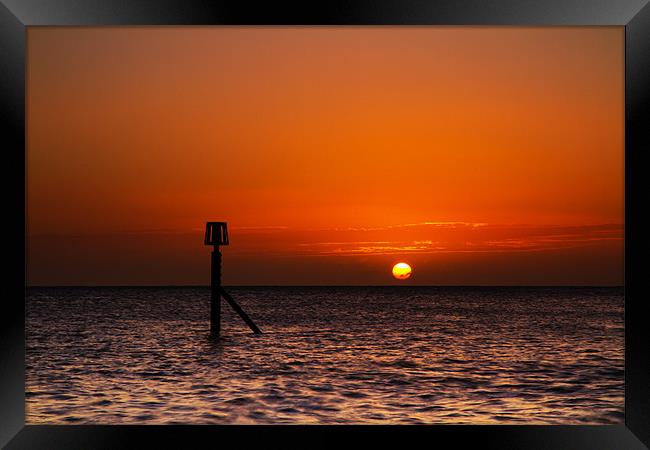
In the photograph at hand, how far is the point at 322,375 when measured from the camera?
11.9m

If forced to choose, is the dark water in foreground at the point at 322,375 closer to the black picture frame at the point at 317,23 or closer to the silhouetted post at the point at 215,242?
the silhouetted post at the point at 215,242

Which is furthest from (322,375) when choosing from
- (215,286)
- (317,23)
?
(317,23)

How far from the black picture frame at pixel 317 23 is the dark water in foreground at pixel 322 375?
4388 millimetres

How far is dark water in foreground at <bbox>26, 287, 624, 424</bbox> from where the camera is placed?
8430 mm

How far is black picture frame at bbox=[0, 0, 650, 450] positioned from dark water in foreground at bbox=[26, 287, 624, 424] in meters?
4.39

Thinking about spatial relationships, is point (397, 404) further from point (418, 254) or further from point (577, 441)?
point (418, 254)

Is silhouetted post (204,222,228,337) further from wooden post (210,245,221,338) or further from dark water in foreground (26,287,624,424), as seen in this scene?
dark water in foreground (26,287,624,424)

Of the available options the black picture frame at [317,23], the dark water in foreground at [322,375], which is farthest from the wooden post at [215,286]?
the black picture frame at [317,23]

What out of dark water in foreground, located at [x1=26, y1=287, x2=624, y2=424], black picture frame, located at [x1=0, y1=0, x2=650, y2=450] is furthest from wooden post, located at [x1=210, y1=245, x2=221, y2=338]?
black picture frame, located at [x1=0, y1=0, x2=650, y2=450]

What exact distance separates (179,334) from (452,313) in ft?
57.3

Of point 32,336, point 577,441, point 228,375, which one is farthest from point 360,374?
point 32,336

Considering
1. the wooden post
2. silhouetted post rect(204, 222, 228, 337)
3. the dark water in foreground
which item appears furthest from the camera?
the wooden post

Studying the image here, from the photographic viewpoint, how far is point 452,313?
1389 inches

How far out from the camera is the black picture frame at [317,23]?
10.3 feet
